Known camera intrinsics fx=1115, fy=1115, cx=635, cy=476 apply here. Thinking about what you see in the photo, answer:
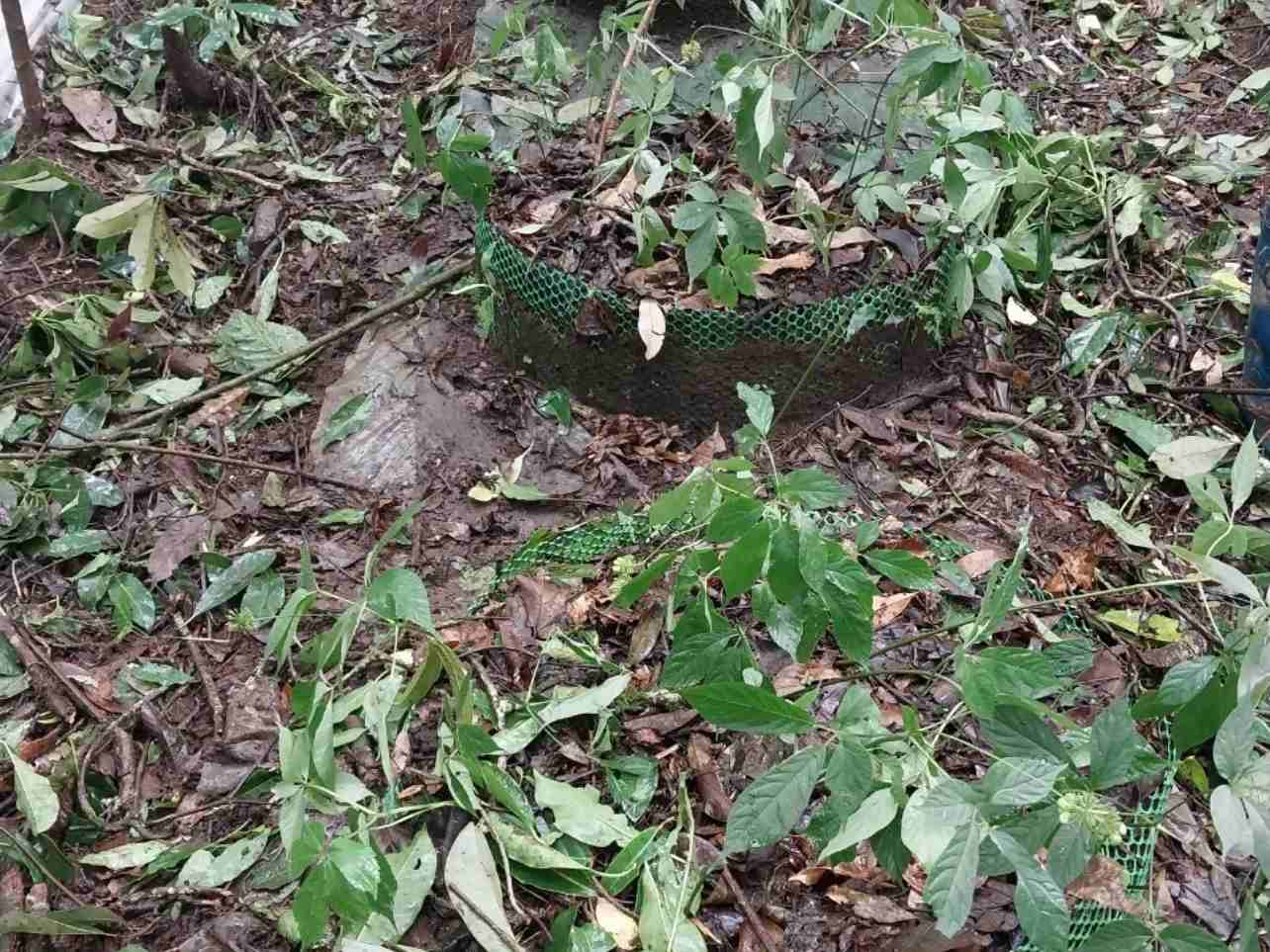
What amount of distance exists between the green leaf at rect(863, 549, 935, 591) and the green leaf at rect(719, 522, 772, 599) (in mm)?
192

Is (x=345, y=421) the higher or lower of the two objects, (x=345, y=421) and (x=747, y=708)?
the lower

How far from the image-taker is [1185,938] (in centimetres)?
129

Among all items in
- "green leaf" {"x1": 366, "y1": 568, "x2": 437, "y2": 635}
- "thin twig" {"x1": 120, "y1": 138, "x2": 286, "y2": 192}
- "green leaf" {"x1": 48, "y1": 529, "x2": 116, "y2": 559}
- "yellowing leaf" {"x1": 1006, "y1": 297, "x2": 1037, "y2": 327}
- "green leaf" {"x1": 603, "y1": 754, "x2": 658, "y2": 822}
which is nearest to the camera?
"green leaf" {"x1": 366, "y1": 568, "x2": 437, "y2": 635}

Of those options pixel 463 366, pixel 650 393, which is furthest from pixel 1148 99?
pixel 463 366

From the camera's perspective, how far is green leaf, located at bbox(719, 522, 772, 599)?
5.07 feet

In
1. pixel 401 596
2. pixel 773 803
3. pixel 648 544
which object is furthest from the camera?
pixel 648 544

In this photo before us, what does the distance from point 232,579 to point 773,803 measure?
1.39 meters

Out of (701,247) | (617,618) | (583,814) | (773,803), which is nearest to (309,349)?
(701,247)

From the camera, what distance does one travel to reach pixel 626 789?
1.84 m

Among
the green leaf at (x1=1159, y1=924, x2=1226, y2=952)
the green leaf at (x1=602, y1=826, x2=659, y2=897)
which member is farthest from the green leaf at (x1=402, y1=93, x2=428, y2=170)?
the green leaf at (x1=1159, y1=924, x2=1226, y2=952)

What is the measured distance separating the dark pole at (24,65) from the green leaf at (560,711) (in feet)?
8.53

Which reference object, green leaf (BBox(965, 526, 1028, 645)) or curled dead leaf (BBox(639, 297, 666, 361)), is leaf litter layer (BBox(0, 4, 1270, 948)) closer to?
green leaf (BBox(965, 526, 1028, 645))

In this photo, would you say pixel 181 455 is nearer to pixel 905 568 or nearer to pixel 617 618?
pixel 617 618

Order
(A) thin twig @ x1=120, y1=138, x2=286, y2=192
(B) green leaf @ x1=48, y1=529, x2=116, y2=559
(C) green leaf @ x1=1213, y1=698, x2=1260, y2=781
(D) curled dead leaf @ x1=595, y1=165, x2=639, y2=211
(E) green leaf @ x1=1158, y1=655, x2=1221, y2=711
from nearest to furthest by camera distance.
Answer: (C) green leaf @ x1=1213, y1=698, x2=1260, y2=781, (E) green leaf @ x1=1158, y1=655, x2=1221, y2=711, (B) green leaf @ x1=48, y1=529, x2=116, y2=559, (D) curled dead leaf @ x1=595, y1=165, x2=639, y2=211, (A) thin twig @ x1=120, y1=138, x2=286, y2=192
